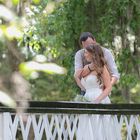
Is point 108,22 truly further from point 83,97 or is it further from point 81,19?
point 83,97

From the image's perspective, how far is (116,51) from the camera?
35.9 feet

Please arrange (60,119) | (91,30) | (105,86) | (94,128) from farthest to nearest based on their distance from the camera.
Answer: (91,30), (105,86), (94,128), (60,119)

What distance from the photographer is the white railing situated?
14.8 feet

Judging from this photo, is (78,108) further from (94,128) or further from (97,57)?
(97,57)

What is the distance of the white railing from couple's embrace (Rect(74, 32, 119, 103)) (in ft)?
1.16

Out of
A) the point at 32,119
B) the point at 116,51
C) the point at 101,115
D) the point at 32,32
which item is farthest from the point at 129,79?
the point at 32,119

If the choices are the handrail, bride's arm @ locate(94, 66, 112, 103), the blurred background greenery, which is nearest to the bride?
bride's arm @ locate(94, 66, 112, 103)

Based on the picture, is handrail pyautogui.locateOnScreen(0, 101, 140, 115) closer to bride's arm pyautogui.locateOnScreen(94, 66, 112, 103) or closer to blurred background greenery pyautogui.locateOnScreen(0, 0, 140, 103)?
bride's arm pyautogui.locateOnScreen(94, 66, 112, 103)

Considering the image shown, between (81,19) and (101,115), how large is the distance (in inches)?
211

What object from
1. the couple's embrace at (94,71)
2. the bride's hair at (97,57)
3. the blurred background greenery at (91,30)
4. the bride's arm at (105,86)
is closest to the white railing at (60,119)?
the bride's arm at (105,86)

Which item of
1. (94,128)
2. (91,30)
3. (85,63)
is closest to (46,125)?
(94,128)

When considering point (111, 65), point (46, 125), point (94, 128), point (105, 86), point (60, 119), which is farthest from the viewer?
point (111, 65)

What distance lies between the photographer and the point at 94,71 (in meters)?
5.82

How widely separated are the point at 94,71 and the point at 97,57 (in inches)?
6.6
